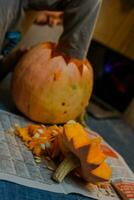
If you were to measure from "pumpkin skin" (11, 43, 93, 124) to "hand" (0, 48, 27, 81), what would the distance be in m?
0.07

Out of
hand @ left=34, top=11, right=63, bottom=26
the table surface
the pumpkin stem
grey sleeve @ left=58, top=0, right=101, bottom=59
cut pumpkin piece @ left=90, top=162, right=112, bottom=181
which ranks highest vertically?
grey sleeve @ left=58, top=0, right=101, bottom=59

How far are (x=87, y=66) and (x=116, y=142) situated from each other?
0.32m

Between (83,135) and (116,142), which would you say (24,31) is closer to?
(116,142)

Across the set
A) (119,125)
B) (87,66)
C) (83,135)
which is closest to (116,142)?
(119,125)

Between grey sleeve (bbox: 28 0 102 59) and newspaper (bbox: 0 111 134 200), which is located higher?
grey sleeve (bbox: 28 0 102 59)

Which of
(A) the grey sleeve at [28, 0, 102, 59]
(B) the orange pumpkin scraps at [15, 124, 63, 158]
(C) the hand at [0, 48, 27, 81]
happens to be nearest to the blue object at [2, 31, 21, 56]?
(C) the hand at [0, 48, 27, 81]

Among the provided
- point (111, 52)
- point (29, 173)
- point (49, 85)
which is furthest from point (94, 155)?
point (111, 52)

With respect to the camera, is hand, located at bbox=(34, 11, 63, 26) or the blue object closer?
Answer: the blue object

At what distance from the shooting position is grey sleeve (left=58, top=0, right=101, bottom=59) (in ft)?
2.66

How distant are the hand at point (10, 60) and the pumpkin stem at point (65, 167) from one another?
37 cm

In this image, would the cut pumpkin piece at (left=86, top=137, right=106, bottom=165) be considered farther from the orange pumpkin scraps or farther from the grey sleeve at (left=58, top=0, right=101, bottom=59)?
the grey sleeve at (left=58, top=0, right=101, bottom=59)

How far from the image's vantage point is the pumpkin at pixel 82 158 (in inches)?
25.0

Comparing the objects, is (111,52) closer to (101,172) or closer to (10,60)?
(10,60)

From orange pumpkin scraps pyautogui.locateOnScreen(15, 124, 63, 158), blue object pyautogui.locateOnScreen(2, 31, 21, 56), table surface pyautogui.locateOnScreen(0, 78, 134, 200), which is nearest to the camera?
table surface pyautogui.locateOnScreen(0, 78, 134, 200)
